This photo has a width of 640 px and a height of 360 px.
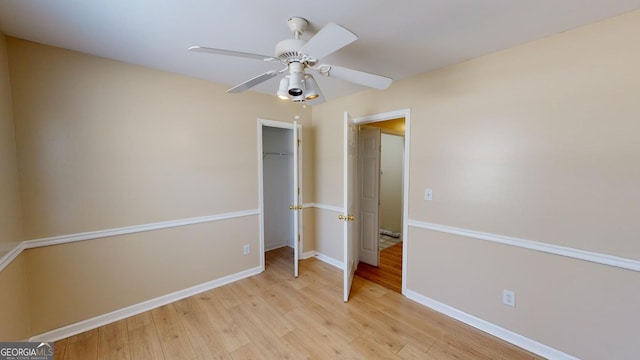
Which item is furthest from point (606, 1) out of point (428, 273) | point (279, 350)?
point (279, 350)

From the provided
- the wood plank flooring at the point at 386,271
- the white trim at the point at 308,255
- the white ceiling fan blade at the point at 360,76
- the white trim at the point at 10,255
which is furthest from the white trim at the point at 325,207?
the white trim at the point at 10,255

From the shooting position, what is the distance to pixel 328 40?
1.17 m

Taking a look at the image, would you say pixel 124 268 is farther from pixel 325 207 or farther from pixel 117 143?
pixel 325 207

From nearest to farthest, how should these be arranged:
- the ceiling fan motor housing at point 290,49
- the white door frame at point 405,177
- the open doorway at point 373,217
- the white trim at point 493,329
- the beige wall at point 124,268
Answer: the ceiling fan motor housing at point 290,49, the white trim at point 493,329, the beige wall at point 124,268, the white door frame at point 405,177, the open doorway at point 373,217

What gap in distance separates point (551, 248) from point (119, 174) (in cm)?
370

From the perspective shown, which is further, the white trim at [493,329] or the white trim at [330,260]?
the white trim at [330,260]

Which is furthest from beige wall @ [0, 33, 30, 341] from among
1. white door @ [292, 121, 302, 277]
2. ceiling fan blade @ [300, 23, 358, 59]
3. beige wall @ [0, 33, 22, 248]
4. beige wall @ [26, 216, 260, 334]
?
white door @ [292, 121, 302, 277]

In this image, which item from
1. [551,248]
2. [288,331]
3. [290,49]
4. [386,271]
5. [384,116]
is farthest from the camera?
[386,271]

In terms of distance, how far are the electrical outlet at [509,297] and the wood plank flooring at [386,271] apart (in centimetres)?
104

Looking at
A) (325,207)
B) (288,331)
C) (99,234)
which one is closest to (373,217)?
(325,207)

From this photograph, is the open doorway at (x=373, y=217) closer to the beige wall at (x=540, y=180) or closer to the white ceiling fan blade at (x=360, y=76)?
the beige wall at (x=540, y=180)

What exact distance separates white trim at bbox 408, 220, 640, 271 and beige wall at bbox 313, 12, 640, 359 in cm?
4

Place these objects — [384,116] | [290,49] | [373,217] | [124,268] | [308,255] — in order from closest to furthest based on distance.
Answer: [290,49] → [124,268] → [384,116] → [373,217] → [308,255]

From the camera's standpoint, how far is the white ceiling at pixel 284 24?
1436 millimetres
